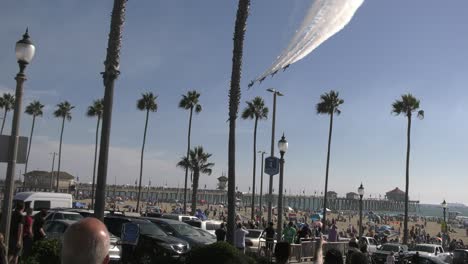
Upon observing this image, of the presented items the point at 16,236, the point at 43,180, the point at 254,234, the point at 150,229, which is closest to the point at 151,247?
the point at 150,229

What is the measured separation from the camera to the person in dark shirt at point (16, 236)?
11.2 metres

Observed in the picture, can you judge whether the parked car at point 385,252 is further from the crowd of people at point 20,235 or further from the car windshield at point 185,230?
the crowd of people at point 20,235

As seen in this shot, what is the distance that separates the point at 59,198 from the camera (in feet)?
94.7

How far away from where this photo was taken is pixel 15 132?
10.3 metres

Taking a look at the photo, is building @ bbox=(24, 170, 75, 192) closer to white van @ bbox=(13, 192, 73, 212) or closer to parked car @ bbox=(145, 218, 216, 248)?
white van @ bbox=(13, 192, 73, 212)

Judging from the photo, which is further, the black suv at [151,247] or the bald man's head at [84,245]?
the black suv at [151,247]

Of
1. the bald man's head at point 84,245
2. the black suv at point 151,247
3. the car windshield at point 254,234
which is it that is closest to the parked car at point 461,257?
the car windshield at point 254,234

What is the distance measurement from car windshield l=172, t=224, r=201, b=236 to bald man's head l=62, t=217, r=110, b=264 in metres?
16.2

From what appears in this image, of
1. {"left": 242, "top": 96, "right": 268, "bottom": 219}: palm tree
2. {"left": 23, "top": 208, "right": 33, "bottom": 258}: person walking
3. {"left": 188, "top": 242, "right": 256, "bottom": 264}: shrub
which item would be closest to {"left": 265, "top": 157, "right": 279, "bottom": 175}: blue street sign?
{"left": 188, "top": 242, "right": 256, "bottom": 264}: shrub

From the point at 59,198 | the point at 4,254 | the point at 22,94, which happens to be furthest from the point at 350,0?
the point at 59,198

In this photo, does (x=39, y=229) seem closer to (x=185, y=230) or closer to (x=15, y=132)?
(x=15, y=132)

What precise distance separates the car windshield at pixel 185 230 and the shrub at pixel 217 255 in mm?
7480

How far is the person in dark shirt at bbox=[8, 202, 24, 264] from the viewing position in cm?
1120

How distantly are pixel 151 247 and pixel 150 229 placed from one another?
2454 mm
